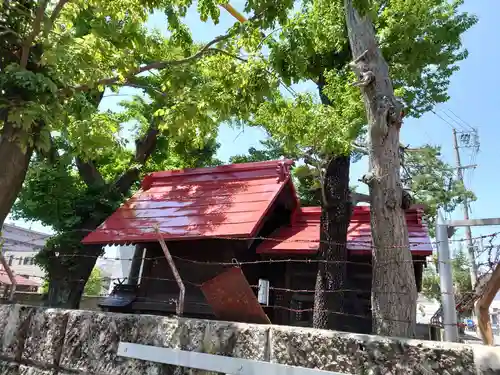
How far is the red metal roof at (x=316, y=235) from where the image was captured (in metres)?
8.52

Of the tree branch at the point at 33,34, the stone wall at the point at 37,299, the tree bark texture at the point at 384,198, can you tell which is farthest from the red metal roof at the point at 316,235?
the stone wall at the point at 37,299

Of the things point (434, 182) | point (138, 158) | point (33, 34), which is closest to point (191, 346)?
point (33, 34)

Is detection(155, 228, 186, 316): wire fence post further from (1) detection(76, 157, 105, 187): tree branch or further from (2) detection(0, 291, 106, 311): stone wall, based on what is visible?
(1) detection(76, 157, 105, 187): tree branch

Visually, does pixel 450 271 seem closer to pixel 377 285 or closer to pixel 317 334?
pixel 377 285

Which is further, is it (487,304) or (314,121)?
(314,121)

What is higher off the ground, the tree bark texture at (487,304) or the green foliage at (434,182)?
the green foliage at (434,182)

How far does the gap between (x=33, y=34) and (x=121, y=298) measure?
6657 mm

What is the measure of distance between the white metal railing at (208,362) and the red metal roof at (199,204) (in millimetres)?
4641

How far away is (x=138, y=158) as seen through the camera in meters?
14.2

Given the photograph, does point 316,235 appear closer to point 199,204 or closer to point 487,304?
point 199,204

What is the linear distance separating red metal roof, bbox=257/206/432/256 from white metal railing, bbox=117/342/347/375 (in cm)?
506

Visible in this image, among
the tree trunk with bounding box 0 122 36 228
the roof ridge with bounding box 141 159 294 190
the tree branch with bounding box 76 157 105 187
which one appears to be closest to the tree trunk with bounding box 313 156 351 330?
the roof ridge with bounding box 141 159 294 190

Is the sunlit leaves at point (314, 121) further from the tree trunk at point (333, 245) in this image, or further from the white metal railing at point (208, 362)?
the white metal railing at point (208, 362)

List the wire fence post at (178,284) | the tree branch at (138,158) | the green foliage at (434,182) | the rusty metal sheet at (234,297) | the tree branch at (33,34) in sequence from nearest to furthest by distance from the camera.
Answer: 1. the rusty metal sheet at (234,297)
2. the wire fence post at (178,284)
3. the tree branch at (33,34)
4. the tree branch at (138,158)
5. the green foliage at (434,182)
